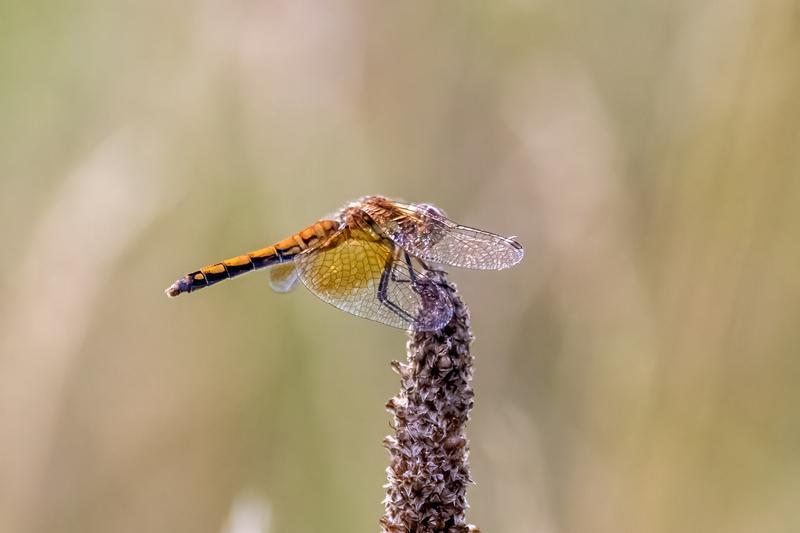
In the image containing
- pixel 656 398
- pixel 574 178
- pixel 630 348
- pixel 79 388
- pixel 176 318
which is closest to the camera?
pixel 656 398

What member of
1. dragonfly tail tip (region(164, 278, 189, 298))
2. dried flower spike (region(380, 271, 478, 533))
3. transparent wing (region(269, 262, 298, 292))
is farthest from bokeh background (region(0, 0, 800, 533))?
dried flower spike (region(380, 271, 478, 533))

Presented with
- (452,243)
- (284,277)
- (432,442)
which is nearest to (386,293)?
(452,243)

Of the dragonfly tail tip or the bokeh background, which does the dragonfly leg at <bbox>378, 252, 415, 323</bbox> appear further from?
the bokeh background

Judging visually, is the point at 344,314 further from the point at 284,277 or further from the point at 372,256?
the point at 372,256

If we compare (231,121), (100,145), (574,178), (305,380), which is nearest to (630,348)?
(574,178)

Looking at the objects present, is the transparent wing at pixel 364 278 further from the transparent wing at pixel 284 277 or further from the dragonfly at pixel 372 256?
the transparent wing at pixel 284 277

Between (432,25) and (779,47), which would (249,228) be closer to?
(432,25)
